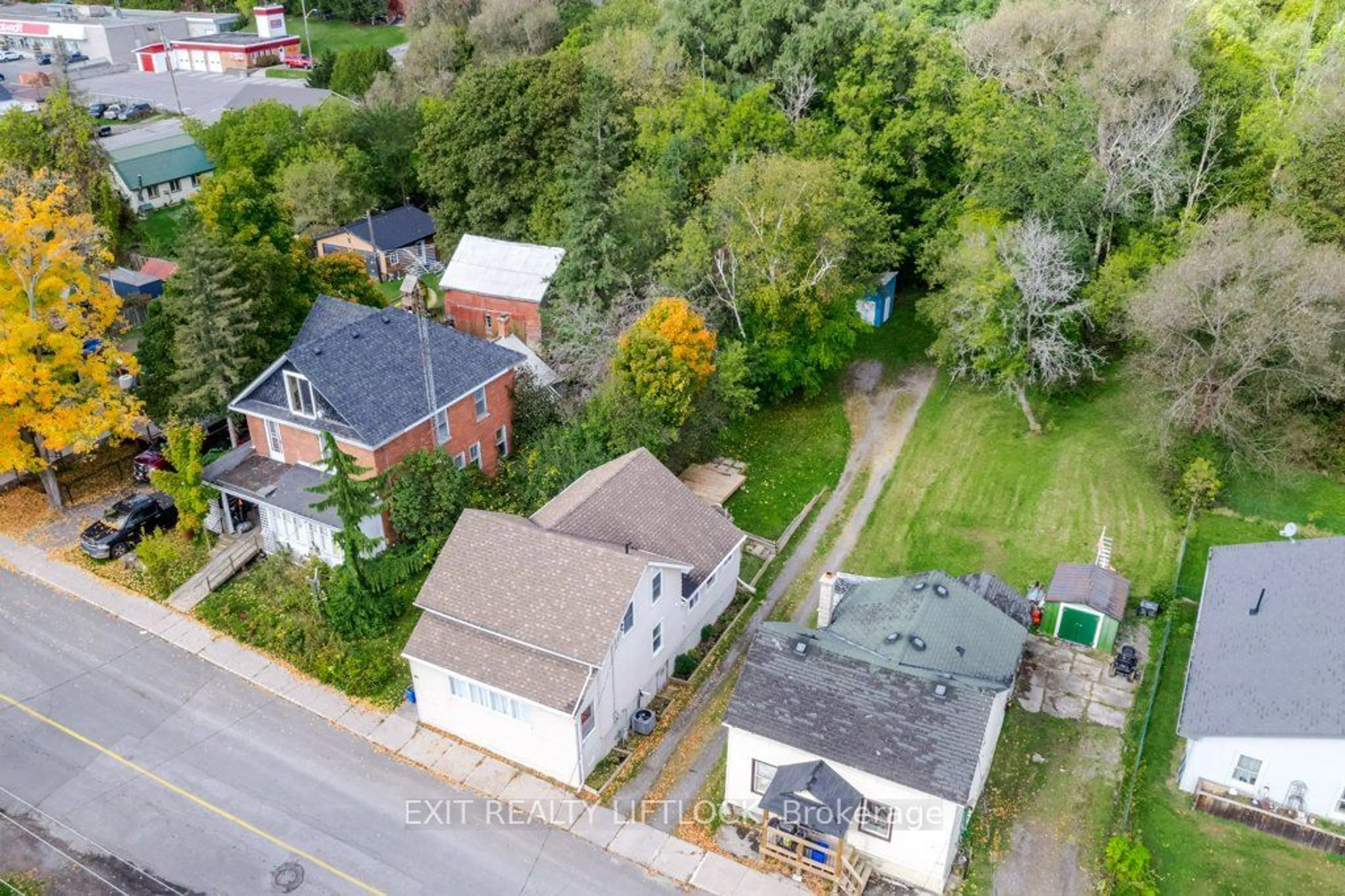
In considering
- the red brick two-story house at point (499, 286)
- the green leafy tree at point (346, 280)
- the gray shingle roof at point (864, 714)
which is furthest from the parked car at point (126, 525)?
the gray shingle roof at point (864, 714)

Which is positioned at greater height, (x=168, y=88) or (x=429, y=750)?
(x=168, y=88)

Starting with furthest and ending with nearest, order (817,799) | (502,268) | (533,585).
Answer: (502,268), (533,585), (817,799)

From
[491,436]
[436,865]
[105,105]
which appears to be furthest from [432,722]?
[105,105]

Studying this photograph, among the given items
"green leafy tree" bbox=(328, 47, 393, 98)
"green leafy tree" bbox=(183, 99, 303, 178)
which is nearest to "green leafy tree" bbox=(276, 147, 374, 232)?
"green leafy tree" bbox=(183, 99, 303, 178)

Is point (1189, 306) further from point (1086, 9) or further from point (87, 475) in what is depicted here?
point (87, 475)

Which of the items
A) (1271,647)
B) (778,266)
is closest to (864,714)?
(1271,647)

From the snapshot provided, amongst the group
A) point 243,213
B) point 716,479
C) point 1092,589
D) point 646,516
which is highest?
point 243,213

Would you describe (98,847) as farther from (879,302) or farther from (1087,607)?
(879,302)

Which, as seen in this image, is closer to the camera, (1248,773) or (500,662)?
(1248,773)
